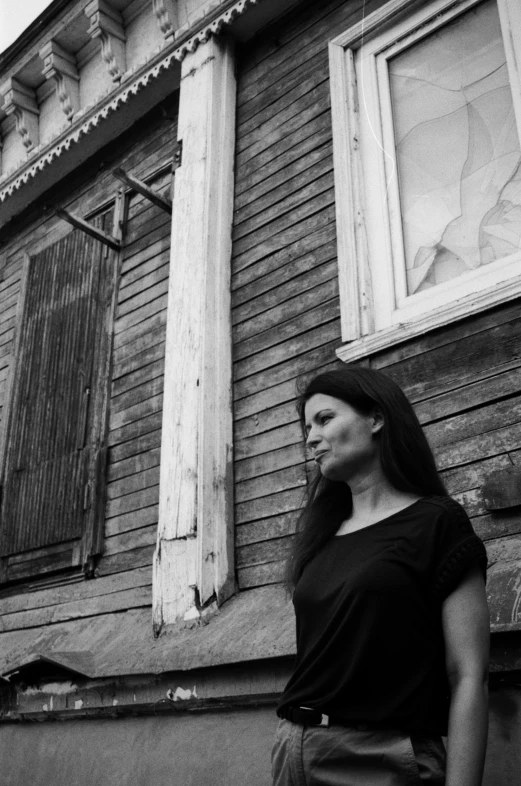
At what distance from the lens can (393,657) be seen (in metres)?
1.89

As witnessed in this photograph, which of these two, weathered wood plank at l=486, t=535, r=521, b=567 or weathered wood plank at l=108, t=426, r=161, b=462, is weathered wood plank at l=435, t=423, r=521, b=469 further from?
weathered wood plank at l=108, t=426, r=161, b=462

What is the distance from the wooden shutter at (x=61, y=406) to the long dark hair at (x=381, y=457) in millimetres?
3089

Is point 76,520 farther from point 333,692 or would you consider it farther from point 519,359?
point 333,692

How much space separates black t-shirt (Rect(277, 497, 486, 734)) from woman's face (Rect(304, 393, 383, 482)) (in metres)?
0.27

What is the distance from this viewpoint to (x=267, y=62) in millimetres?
5637

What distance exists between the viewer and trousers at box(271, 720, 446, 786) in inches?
70.9

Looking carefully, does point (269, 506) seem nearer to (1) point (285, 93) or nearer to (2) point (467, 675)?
(2) point (467, 675)

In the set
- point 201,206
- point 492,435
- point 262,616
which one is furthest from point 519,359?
point 201,206

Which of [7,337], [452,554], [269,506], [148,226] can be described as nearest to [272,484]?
[269,506]

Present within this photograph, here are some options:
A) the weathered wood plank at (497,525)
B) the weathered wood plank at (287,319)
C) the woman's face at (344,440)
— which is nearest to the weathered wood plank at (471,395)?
the weathered wood plank at (497,525)

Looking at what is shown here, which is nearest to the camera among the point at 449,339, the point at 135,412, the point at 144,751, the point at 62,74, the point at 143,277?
the point at 449,339

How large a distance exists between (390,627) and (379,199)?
10.0 feet

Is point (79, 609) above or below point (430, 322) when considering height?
below

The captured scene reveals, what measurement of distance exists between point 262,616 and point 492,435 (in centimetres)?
136
